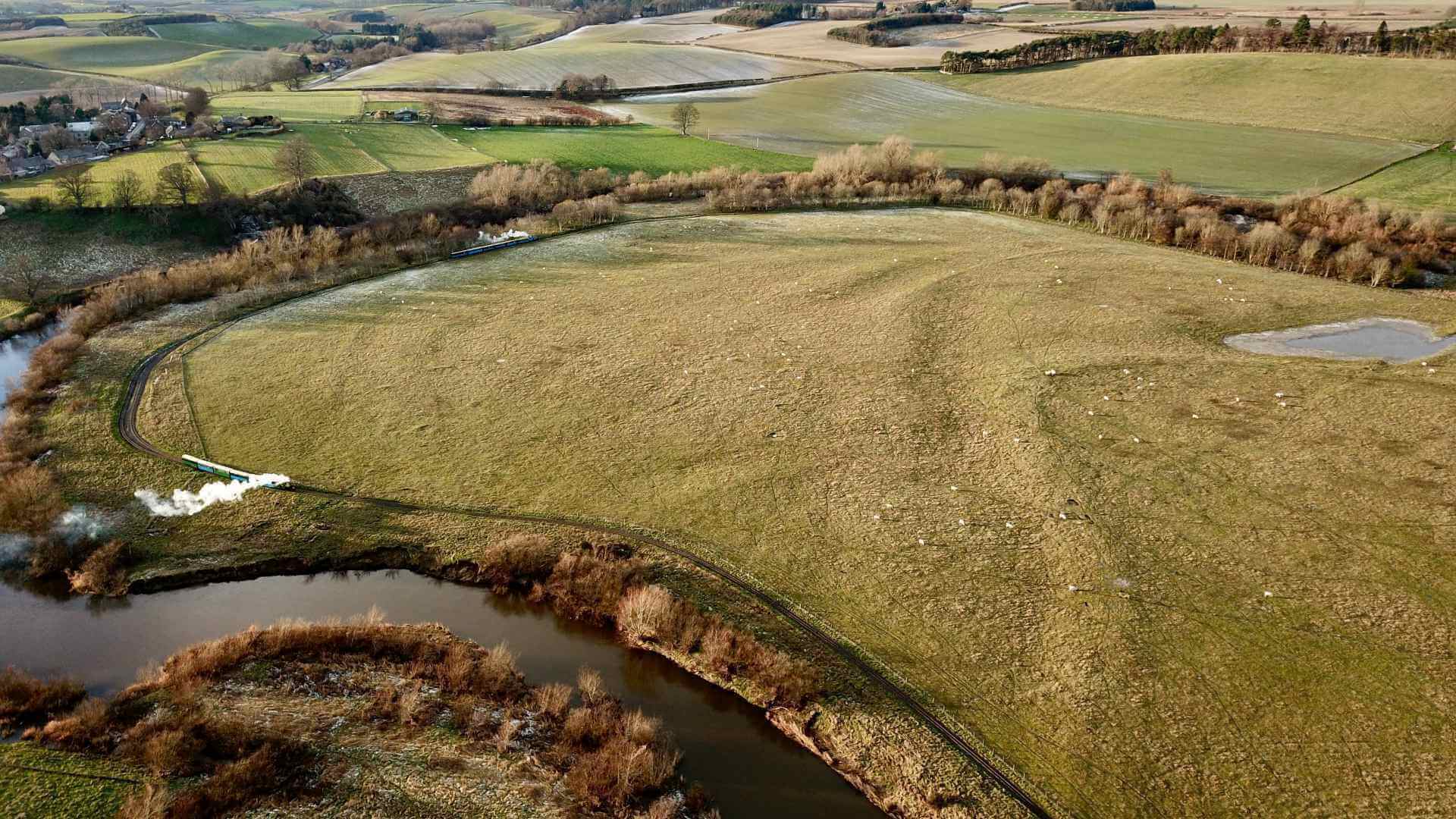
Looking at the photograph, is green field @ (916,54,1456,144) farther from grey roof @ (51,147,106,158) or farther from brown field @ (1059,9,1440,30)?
grey roof @ (51,147,106,158)

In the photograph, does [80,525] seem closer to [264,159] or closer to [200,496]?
[200,496]

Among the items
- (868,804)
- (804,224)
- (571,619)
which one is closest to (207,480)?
(571,619)

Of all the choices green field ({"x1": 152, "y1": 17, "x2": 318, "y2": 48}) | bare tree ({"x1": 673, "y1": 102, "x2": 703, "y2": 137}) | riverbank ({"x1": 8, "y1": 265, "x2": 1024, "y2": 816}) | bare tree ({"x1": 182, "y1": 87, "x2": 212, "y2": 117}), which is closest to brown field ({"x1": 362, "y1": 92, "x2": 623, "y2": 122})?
bare tree ({"x1": 673, "y1": 102, "x2": 703, "y2": 137})

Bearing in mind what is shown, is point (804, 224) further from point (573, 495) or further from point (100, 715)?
point (100, 715)

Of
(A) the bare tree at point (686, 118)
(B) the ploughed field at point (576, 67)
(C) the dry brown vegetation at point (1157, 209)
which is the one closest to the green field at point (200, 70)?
(B) the ploughed field at point (576, 67)

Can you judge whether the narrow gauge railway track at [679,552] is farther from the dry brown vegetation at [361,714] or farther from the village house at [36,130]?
the village house at [36,130]

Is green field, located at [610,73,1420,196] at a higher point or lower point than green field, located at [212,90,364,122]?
lower

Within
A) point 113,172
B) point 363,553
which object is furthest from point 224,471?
point 113,172
